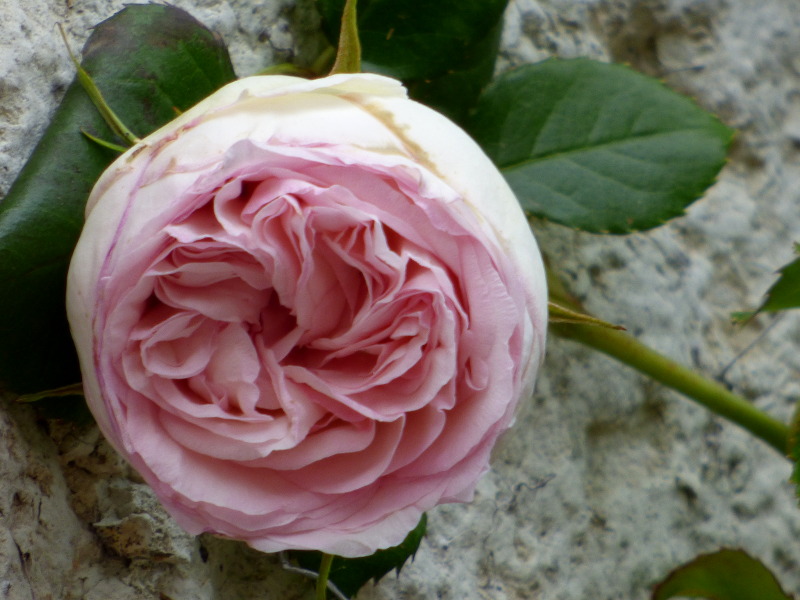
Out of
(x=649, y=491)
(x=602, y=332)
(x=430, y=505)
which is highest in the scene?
(x=430, y=505)

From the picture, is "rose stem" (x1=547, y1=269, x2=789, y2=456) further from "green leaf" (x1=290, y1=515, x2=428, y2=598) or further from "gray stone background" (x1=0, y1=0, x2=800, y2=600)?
"green leaf" (x1=290, y1=515, x2=428, y2=598)

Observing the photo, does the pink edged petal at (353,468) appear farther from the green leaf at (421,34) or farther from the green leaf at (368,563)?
the green leaf at (421,34)

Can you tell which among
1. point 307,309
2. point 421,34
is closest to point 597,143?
point 421,34

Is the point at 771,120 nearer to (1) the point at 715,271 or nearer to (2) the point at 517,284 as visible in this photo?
(1) the point at 715,271

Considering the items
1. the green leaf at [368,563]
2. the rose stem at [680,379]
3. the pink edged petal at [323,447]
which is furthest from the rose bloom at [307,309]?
the rose stem at [680,379]

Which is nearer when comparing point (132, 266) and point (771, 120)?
point (132, 266)

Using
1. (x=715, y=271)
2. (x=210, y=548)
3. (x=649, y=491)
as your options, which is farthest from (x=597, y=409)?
(x=210, y=548)
